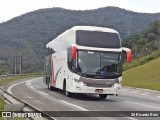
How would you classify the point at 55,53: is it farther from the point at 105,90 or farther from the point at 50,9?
the point at 50,9

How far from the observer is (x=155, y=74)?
53438 millimetres

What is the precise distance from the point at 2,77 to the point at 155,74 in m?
27.2

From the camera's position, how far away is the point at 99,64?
22078 millimetres

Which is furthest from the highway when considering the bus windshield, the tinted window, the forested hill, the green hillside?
the forested hill

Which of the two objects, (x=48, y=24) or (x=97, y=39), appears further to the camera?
(x=48, y=24)

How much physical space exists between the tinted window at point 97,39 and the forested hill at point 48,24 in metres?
86.9

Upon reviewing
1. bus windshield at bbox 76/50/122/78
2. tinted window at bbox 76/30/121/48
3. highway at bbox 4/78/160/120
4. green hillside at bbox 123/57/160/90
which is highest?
tinted window at bbox 76/30/121/48

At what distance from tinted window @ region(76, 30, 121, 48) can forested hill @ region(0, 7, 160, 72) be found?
86.9 m

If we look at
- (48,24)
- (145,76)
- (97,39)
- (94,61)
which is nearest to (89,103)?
(94,61)

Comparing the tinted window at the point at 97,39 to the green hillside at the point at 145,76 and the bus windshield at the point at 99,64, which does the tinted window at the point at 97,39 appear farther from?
the green hillside at the point at 145,76

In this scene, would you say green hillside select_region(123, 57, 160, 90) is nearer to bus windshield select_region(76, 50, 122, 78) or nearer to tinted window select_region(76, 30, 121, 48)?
tinted window select_region(76, 30, 121, 48)

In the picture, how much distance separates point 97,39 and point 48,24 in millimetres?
126800

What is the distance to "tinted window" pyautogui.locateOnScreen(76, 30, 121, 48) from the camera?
2266 centimetres

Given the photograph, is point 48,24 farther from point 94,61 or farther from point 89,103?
point 89,103
